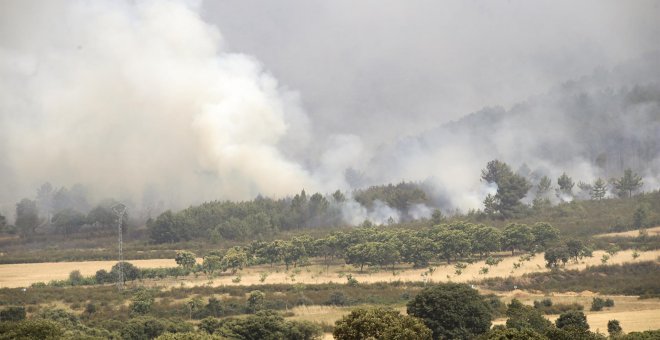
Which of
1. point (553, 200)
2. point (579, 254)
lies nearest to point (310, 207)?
point (553, 200)

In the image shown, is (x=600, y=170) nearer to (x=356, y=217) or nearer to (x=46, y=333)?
(x=356, y=217)

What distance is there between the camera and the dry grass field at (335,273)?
256 ft

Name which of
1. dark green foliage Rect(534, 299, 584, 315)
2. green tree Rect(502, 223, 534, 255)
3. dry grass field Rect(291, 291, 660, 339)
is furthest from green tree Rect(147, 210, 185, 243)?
dark green foliage Rect(534, 299, 584, 315)

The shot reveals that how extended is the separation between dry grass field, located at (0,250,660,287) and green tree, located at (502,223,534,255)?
1989 mm

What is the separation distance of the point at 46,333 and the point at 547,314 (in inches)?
1445

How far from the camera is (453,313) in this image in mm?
45719

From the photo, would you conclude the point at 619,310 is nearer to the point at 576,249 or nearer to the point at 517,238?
the point at 576,249

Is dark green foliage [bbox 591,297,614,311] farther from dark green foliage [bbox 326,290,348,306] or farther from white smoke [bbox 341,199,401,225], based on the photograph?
white smoke [bbox 341,199,401,225]

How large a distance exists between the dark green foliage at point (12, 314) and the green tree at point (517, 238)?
5371cm

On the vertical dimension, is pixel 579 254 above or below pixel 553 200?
below

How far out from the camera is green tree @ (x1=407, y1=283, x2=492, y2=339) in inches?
1790

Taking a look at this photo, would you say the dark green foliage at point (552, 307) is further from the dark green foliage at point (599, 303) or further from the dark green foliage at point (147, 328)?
the dark green foliage at point (147, 328)

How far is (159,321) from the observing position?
163 feet

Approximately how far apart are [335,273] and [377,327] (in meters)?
48.4
